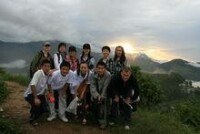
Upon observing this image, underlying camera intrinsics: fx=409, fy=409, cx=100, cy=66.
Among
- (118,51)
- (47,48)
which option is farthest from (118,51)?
(47,48)

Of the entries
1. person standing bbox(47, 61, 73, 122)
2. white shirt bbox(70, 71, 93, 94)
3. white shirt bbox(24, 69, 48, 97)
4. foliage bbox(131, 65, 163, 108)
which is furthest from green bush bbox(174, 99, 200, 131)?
white shirt bbox(24, 69, 48, 97)

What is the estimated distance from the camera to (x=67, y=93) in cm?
991

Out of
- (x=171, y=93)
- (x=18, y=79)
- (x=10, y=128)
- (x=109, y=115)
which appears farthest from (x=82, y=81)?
(x=171, y=93)

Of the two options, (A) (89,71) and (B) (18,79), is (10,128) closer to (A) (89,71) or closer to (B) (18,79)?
(A) (89,71)

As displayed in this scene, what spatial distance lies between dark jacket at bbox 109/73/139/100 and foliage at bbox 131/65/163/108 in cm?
435

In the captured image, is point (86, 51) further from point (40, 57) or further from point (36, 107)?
point (36, 107)

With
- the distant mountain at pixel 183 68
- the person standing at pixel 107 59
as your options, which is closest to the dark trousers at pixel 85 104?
the person standing at pixel 107 59

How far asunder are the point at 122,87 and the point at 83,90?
3.08ft

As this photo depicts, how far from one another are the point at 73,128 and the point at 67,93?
3.02 feet

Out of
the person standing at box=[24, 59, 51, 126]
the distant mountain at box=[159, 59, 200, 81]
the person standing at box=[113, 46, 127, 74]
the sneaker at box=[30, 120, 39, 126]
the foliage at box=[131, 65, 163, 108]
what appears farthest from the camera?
the distant mountain at box=[159, 59, 200, 81]

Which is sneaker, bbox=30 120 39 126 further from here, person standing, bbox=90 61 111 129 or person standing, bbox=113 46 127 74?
person standing, bbox=113 46 127 74

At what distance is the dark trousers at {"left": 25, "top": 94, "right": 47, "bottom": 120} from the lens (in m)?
9.34

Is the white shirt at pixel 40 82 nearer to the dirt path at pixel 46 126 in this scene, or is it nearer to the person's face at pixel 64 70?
the person's face at pixel 64 70

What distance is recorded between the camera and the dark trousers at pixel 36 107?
934cm
